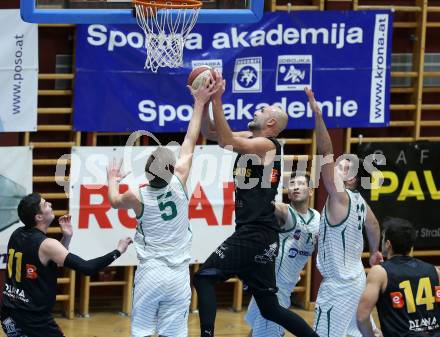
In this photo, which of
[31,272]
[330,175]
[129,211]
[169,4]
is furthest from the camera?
[129,211]

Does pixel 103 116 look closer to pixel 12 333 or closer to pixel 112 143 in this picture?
pixel 112 143

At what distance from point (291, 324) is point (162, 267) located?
47.6 inches

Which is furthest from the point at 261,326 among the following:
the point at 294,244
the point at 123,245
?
the point at 123,245

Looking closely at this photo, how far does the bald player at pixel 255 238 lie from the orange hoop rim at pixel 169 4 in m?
1.18

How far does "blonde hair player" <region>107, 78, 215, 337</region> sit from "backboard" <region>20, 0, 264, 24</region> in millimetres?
1399

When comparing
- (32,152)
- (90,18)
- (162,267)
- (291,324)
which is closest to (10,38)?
(32,152)

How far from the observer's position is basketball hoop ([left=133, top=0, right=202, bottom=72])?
10430mm

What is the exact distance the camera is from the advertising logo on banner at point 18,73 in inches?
475

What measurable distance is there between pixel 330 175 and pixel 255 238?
81 centimetres

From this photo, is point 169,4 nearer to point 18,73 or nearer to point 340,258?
point 18,73

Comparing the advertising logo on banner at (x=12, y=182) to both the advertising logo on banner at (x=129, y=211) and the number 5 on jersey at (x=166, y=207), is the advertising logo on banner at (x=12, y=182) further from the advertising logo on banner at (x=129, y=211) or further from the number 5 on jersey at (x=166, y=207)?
the number 5 on jersey at (x=166, y=207)

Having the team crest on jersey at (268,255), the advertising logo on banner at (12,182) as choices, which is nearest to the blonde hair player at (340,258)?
the team crest on jersey at (268,255)

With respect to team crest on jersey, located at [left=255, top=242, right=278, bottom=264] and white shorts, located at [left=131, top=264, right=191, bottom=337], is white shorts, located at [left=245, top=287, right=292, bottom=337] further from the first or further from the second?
white shorts, located at [left=131, top=264, right=191, bottom=337]

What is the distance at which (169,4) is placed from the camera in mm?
10500
